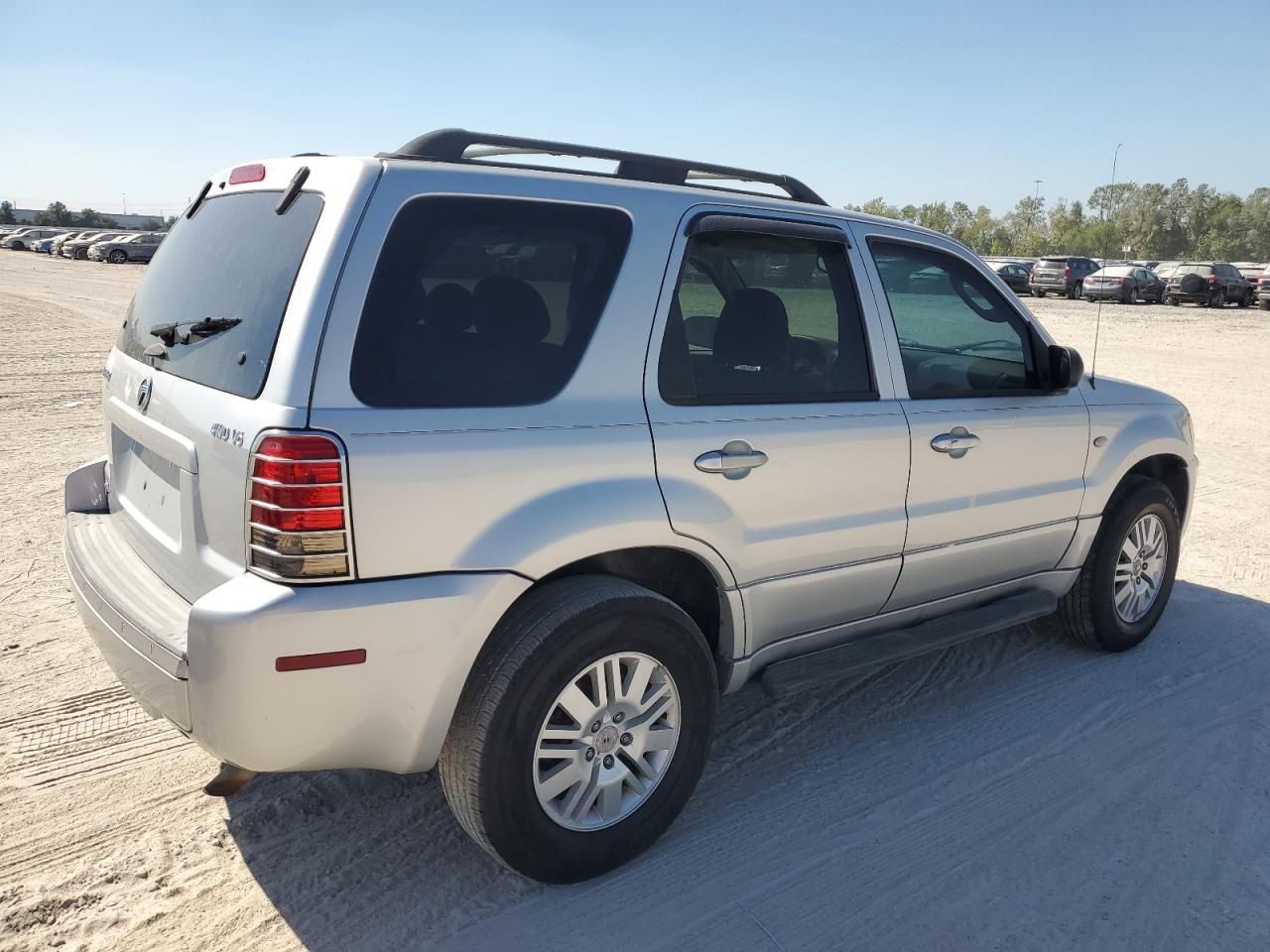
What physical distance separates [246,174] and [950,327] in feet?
8.72

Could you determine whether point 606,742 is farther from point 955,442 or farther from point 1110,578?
point 1110,578

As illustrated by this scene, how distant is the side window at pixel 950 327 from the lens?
3643 mm

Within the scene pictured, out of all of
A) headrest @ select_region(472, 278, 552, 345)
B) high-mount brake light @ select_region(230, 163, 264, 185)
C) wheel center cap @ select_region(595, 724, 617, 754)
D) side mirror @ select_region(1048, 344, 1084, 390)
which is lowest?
wheel center cap @ select_region(595, 724, 617, 754)

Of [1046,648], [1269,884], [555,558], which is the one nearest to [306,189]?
[555,558]

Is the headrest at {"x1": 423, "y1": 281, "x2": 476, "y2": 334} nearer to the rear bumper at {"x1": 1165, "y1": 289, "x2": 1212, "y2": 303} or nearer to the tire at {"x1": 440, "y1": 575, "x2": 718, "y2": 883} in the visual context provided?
the tire at {"x1": 440, "y1": 575, "x2": 718, "y2": 883}

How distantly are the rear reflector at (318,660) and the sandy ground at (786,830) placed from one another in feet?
2.70

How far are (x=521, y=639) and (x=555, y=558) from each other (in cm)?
23

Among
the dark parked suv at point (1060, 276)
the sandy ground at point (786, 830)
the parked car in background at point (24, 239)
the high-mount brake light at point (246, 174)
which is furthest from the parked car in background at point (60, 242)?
the high-mount brake light at point (246, 174)

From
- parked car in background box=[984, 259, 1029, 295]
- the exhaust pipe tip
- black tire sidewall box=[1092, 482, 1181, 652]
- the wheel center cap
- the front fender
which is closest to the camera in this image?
the exhaust pipe tip

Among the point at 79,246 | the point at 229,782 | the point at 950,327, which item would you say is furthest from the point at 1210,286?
the point at 79,246

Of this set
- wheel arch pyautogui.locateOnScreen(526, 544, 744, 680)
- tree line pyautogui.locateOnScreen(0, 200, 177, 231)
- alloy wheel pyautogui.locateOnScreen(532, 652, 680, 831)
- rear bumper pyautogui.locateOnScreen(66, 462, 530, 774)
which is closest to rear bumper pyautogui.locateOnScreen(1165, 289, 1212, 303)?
wheel arch pyautogui.locateOnScreen(526, 544, 744, 680)

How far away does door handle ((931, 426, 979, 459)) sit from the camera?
3.59 meters

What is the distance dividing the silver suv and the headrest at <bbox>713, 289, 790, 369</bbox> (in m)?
0.01

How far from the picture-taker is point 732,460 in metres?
2.97
